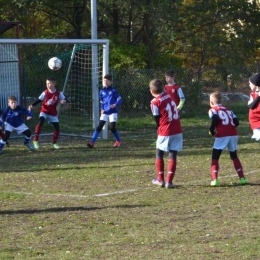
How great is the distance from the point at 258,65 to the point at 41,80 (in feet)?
27.7

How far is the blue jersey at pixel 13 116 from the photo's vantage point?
15.8 m

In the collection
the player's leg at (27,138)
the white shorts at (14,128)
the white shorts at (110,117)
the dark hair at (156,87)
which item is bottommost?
the player's leg at (27,138)

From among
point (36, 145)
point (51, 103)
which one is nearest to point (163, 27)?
point (51, 103)

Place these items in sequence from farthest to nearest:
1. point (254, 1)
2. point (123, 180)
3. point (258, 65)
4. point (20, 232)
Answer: point (254, 1), point (258, 65), point (123, 180), point (20, 232)

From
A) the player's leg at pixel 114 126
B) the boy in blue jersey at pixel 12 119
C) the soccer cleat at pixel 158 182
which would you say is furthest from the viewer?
the player's leg at pixel 114 126

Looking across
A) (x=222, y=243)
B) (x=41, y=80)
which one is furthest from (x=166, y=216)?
(x=41, y=80)

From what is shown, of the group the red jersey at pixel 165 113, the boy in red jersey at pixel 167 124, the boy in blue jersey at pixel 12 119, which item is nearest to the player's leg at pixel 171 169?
the boy in red jersey at pixel 167 124

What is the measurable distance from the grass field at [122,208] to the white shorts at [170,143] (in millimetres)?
631

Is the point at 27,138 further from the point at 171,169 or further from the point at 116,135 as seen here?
the point at 171,169

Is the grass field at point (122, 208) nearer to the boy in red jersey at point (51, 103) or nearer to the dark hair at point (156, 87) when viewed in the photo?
the boy in red jersey at point (51, 103)

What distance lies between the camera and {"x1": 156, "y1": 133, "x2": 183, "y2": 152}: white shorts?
11.0 metres

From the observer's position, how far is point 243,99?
2784 centimetres

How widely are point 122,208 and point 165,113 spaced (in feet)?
6.96

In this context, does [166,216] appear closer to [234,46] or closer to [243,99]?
[243,99]
